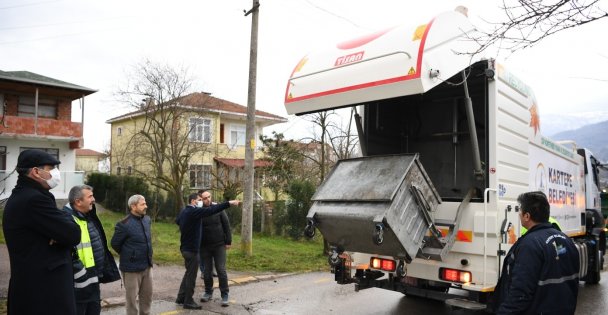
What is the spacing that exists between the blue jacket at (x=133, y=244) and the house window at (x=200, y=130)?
17105 mm

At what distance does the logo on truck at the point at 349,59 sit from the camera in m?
5.41

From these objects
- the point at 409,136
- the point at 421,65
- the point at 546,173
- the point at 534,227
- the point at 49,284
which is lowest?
the point at 49,284

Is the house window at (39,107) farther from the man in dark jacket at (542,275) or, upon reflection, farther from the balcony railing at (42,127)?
the man in dark jacket at (542,275)

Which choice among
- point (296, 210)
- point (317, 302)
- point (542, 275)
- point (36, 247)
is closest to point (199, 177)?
point (296, 210)

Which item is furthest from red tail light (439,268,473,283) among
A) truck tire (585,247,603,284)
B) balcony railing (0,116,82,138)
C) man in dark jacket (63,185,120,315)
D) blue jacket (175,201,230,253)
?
balcony railing (0,116,82,138)

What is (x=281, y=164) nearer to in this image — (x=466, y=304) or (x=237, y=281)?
(x=237, y=281)

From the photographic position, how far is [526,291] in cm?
305

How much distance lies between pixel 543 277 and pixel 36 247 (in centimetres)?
327

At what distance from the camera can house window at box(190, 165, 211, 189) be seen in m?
24.2

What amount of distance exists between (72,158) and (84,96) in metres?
3.61

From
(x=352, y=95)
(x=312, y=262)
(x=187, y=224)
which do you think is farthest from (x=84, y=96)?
(x=352, y=95)

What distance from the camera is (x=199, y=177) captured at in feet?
83.1

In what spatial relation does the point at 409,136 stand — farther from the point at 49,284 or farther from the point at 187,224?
the point at 49,284

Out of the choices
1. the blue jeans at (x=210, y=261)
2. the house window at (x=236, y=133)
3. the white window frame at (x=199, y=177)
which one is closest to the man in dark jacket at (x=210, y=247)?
the blue jeans at (x=210, y=261)
